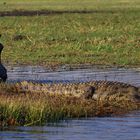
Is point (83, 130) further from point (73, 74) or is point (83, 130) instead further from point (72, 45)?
point (72, 45)

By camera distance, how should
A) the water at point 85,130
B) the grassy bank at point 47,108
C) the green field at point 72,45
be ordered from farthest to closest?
1. the green field at point 72,45
2. the grassy bank at point 47,108
3. the water at point 85,130

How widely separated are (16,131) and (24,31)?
20.4 meters

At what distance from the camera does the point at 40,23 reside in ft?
122

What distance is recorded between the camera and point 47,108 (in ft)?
39.9

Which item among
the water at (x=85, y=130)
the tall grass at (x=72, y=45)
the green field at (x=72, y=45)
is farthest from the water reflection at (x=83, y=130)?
the tall grass at (x=72, y=45)

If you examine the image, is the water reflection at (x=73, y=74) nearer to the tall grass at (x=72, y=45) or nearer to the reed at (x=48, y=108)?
the tall grass at (x=72, y=45)

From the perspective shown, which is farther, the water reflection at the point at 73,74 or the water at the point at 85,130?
the water reflection at the point at 73,74

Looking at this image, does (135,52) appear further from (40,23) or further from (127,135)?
(40,23)

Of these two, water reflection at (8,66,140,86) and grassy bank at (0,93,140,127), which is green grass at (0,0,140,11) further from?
grassy bank at (0,93,140,127)

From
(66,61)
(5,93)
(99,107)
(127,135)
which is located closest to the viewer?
(127,135)

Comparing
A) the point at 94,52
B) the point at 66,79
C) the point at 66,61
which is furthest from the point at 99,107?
the point at 94,52

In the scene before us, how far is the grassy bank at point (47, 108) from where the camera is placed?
38.9ft

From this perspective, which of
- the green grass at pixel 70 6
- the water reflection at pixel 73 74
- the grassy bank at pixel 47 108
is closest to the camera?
the grassy bank at pixel 47 108

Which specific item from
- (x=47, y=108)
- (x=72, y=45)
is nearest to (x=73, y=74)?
(x=72, y=45)
